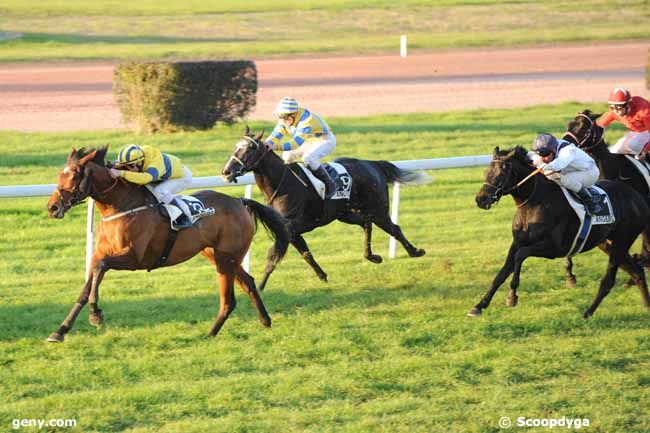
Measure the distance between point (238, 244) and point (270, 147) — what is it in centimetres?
157

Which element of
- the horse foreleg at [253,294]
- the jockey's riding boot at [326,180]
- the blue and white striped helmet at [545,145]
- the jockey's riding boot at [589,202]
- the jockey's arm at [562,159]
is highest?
the blue and white striped helmet at [545,145]

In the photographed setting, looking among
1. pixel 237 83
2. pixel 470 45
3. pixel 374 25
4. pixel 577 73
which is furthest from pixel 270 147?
pixel 374 25

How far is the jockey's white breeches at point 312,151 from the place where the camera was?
11250 mm

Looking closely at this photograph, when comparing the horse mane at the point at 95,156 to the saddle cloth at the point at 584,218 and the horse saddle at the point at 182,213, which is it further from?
the saddle cloth at the point at 584,218

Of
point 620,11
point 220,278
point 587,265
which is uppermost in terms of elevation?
point 220,278

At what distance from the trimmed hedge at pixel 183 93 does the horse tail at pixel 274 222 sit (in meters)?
8.90

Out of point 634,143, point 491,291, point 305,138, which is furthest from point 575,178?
point 305,138

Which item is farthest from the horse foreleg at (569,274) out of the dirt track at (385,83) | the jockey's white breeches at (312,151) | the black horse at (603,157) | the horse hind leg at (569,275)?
the dirt track at (385,83)

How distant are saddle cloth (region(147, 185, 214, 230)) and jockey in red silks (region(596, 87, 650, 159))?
427cm

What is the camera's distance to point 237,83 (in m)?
19.4

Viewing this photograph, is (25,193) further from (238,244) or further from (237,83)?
(237,83)

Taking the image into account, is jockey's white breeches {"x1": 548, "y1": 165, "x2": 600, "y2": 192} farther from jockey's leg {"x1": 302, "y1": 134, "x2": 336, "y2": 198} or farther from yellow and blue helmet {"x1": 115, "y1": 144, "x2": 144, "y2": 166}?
yellow and blue helmet {"x1": 115, "y1": 144, "x2": 144, "y2": 166}

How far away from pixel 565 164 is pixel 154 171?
11.2 feet

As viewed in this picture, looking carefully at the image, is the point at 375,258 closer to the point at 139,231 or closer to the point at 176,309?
the point at 176,309
